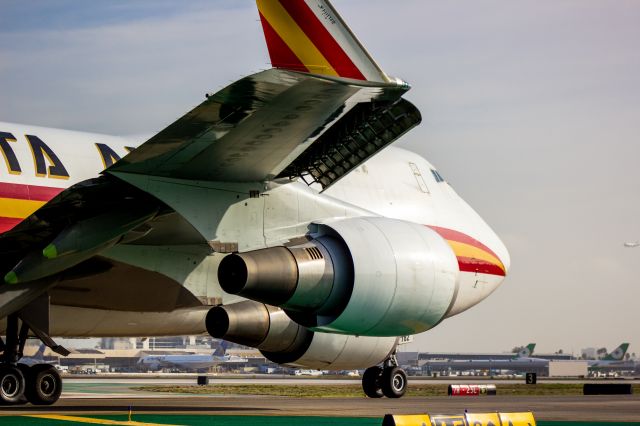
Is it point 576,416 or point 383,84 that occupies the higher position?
point 383,84

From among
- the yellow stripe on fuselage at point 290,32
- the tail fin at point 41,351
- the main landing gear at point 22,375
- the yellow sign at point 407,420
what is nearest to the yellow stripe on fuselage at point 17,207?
the main landing gear at point 22,375

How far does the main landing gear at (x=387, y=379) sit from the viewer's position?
74.9ft

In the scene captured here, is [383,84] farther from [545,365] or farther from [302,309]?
[545,365]

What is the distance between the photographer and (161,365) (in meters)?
109

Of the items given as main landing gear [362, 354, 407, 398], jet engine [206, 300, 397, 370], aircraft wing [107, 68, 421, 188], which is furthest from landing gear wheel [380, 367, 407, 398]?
aircraft wing [107, 68, 421, 188]

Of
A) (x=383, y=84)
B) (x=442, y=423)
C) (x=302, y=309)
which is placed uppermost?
(x=383, y=84)

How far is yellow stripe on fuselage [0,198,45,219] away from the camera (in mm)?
16438

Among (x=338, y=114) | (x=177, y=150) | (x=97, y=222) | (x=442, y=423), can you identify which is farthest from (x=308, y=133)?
(x=442, y=423)

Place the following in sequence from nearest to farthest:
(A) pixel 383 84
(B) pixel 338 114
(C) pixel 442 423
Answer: (C) pixel 442 423 < (A) pixel 383 84 < (B) pixel 338 114

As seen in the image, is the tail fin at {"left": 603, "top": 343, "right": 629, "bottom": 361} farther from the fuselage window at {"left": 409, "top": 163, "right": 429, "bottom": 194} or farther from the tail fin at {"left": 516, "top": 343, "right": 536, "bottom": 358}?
the fuselage window at {"left": 409, "top": 163, "right": 429, "bottom": 194}

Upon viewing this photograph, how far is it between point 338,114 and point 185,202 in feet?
8.69

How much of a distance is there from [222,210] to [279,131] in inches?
70.8

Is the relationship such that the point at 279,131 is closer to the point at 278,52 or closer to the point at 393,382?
the point at 278,52

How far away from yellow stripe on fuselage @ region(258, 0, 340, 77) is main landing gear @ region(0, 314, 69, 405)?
6.93 meters
